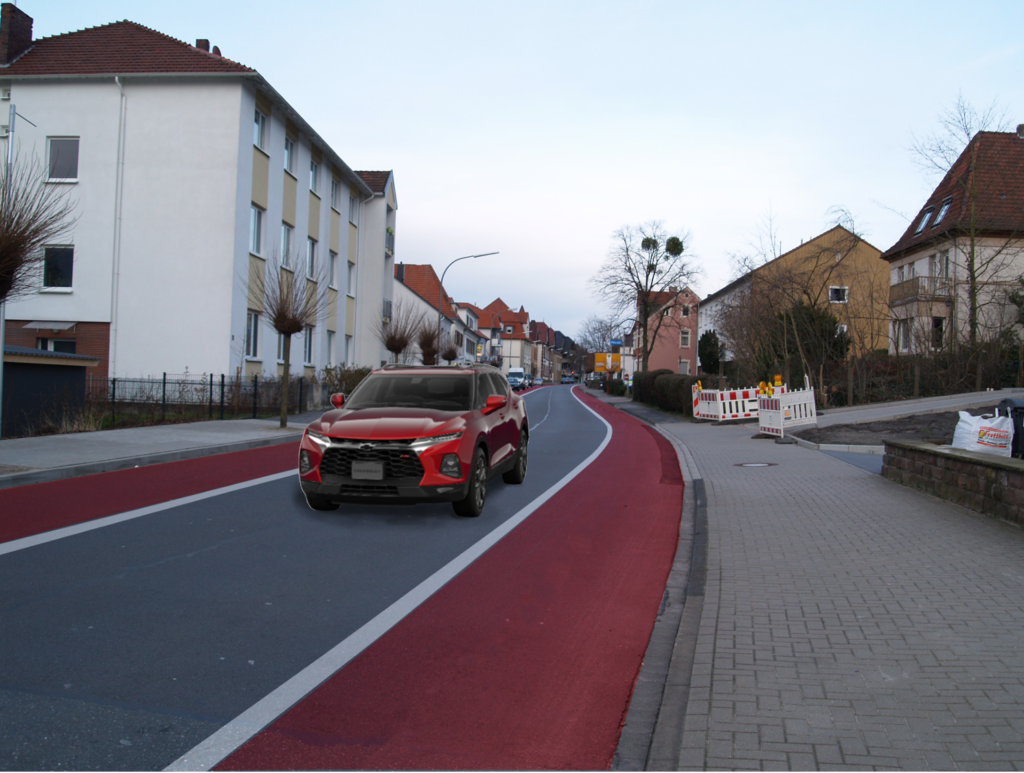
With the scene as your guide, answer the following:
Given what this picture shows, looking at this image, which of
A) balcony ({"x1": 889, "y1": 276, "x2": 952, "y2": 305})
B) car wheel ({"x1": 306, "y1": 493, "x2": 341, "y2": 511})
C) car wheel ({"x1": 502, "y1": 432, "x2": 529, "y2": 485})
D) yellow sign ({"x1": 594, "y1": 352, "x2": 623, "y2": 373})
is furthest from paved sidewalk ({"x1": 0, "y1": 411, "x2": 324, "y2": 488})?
yellow sign ({"x1": 594, "y1": 352, "x2": 623, "y2": 373})

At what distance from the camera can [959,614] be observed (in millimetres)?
4621

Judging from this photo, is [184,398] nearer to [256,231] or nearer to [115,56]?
[256,231]

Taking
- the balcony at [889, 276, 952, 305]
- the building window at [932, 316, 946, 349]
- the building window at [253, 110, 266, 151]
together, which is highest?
the building window at [253, 110, 266, 151]

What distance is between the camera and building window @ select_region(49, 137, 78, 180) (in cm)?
2364

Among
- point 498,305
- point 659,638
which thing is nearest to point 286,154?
point 659,638

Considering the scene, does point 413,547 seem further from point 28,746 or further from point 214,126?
point 214,126

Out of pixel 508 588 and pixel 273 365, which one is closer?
pixel 508 588

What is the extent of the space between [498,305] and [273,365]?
126649mm

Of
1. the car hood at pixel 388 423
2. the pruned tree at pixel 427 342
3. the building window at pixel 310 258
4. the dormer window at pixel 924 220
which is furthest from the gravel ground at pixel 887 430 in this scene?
the dormer window at pixel 924 220

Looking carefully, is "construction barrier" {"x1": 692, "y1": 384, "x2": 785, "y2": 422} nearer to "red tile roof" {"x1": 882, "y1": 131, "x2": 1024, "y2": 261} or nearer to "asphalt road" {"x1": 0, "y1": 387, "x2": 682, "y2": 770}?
"red tile roof" {"x1": 882, "y1": 131, "x2": 1024, "y2": 261}

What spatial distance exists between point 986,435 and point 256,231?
22.0 m

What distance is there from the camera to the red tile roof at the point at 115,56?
23.3m

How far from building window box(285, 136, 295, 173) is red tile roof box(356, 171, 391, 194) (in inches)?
408

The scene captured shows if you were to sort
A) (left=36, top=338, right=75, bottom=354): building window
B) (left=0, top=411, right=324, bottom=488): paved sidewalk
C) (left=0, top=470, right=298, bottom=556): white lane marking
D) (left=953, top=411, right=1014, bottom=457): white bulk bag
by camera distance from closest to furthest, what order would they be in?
(left=0, top=470, right=298, bottom=556): white lane marking
(left=953, top=411, right=1014, bottom=457): white bulk bag
(left=0, top=411, right=324, bottom=488): paved sidewalk
(left=36, top=338, right=75, bottom=354): building window
